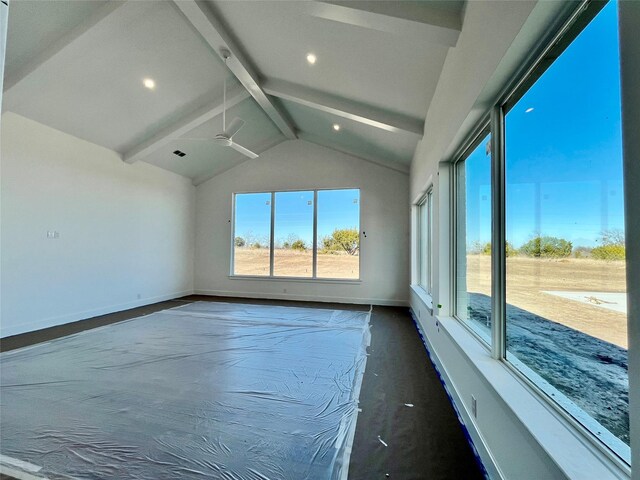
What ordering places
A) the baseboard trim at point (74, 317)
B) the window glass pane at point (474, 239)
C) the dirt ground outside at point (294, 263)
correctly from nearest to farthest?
the window glass pane at point (474, 239)
the baseboard trim at point (74, 317)
the dirt ground outside at point (294, 263)

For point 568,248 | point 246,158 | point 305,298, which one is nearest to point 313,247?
point 305,298

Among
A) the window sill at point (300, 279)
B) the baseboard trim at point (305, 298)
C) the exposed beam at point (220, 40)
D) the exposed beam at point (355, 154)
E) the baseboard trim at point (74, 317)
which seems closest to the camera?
the exposed beam at point (220, 40)

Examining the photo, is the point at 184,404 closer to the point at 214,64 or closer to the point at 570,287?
the point at 570,287

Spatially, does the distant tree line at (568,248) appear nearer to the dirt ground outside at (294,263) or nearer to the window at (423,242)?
the window at (423,242)

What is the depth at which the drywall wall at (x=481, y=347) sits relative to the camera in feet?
3.84

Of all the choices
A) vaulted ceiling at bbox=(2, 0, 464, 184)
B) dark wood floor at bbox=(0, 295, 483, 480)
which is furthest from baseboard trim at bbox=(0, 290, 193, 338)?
vaulted ceiling at bbox=(2, 0, 464, 184)

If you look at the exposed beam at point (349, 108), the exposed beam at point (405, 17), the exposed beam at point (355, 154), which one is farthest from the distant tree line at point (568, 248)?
the exposed beam at point (355, 154)

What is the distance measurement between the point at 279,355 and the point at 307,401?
108 cm

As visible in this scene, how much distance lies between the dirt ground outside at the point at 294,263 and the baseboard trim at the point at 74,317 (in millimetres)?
1917

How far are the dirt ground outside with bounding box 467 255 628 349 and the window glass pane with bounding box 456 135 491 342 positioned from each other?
417 mm

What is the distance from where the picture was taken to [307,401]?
96.6 inches


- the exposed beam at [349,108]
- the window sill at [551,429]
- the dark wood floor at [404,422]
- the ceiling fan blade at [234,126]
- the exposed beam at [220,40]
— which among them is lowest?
the dark wood floor at [404,422]

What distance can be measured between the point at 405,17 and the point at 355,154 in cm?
424

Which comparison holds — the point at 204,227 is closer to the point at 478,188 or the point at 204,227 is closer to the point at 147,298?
the point at 147,298
